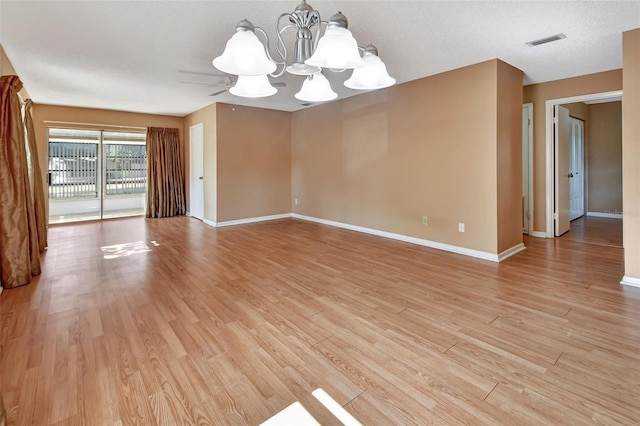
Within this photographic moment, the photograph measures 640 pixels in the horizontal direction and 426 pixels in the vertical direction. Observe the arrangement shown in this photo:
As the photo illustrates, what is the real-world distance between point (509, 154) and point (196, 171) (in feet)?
20.6

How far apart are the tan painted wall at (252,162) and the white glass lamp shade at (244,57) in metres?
Answer: 4.57

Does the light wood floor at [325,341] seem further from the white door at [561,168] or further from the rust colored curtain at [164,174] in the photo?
the rust colored curtain at [164,174]

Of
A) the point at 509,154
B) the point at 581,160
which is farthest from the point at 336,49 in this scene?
the point at 581,160

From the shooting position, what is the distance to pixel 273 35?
312 cm

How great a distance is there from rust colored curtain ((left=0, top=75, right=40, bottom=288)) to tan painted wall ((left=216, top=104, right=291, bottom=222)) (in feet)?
10.7

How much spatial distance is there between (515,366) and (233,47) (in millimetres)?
2483

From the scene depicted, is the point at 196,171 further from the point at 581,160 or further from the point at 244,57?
the point at 581,160

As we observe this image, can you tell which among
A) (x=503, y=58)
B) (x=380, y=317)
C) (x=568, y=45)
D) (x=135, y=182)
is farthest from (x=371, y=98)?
(x=135, y=182)

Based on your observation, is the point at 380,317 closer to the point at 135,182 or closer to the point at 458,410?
the point at 458,410

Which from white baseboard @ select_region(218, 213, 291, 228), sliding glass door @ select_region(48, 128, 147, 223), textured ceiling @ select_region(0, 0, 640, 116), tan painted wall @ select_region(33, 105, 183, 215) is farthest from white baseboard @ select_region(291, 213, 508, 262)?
sliding glass door @ select_region(48, 128, 147, 223)

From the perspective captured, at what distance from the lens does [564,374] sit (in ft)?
5.81

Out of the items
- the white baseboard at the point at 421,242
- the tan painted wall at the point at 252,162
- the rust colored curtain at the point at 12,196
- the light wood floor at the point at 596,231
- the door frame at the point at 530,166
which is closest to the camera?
the rust colored curtain at the point at 12,196

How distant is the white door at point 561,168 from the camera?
195 inches

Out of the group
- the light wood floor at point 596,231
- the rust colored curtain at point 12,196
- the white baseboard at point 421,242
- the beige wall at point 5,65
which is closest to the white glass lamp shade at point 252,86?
the rust colored curtain at point 12,196
